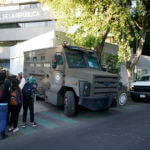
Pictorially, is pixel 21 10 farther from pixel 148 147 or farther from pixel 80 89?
pixel 148 147

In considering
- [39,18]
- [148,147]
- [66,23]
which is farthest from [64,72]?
[39,18]

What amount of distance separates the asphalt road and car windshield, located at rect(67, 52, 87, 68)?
6.98 feet

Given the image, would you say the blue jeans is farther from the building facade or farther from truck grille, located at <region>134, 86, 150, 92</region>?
the building facade

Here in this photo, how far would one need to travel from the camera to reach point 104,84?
269 inches

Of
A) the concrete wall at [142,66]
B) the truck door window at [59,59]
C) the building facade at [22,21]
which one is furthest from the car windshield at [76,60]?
the building facade at [22,21]

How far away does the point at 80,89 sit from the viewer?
6465mm

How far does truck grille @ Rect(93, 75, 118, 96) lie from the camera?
659cm

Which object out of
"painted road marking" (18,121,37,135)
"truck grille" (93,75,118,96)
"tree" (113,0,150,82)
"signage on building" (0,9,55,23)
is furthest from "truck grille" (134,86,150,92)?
"signage on building" (0,9,55,23)

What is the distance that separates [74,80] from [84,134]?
7.35 feet

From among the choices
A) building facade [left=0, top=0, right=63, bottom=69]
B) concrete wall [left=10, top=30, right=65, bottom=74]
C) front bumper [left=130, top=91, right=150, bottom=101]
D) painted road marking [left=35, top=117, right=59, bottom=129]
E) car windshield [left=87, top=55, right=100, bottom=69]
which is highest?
building facade [left=0, top=0, right=63, bottom=69]

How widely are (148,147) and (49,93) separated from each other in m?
4.66

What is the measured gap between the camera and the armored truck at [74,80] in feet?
21.4

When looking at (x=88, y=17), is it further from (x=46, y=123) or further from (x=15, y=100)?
(x=15, y=100)

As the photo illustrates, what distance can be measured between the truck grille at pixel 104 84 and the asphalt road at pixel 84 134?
1.09 metres
